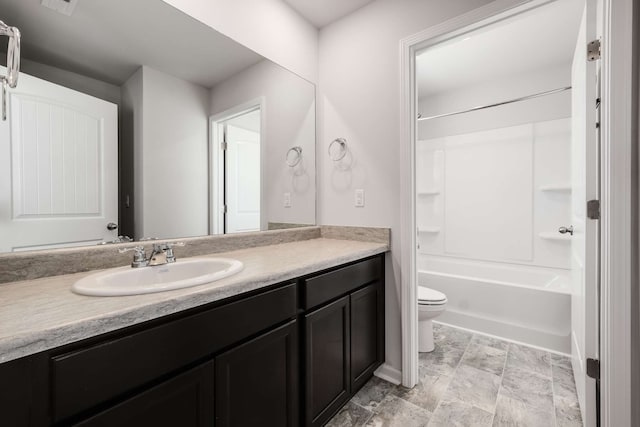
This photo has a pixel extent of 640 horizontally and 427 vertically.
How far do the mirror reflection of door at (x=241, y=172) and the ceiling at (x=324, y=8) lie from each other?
0.76 m

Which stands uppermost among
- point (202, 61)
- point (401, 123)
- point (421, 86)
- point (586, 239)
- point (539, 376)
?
point (421, 86)

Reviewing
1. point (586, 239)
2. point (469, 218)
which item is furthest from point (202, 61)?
point (469, 218)

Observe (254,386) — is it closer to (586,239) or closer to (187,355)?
(187,355)

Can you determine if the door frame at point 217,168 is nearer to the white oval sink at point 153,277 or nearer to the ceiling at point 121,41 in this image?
the ceiling at point 121,41

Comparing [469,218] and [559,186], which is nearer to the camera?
[559,186]

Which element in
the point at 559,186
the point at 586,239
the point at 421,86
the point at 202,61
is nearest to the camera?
the point at 586,239

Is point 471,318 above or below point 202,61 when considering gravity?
below

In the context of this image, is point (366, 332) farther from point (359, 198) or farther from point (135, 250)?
point (135, 250)

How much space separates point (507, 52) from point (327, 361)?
2795 millimetres

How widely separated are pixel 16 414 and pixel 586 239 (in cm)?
193

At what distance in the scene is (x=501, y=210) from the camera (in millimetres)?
3010

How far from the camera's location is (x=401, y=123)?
168cm

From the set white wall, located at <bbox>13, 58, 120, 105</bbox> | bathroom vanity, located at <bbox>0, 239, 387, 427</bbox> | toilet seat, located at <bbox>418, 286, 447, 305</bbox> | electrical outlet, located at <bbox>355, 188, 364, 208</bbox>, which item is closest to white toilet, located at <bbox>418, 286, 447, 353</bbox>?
toilet seat, located at <bbox>418, 286, 447, 305</bbox>

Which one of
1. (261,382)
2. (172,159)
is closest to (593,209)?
(261,382)
